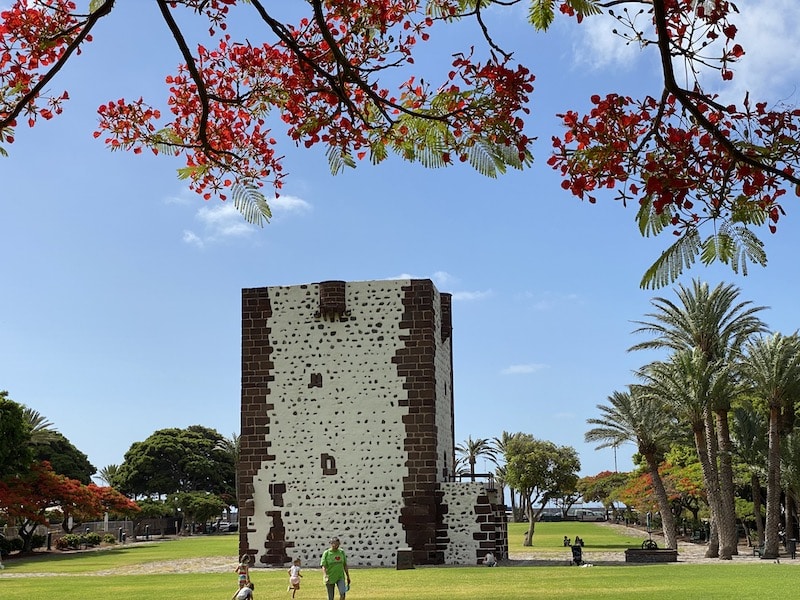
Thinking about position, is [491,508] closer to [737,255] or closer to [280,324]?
[280,324]

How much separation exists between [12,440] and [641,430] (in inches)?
913

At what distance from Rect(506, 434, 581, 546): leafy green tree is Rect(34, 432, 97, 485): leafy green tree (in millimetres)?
29334

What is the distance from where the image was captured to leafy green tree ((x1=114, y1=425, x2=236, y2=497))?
6325 centimetres

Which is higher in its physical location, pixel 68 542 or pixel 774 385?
pixel 774 385

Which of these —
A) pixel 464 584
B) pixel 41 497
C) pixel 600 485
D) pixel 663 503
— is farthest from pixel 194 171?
pixel 600 485

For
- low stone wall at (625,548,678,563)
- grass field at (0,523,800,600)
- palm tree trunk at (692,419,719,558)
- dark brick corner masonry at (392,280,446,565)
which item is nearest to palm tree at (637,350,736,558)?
palm tree trunk at (692,419,719,558)

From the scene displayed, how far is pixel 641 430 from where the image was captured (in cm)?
3066

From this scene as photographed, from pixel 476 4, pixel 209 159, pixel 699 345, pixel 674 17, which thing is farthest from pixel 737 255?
pixel 699 345

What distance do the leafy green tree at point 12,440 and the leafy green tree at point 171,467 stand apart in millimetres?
27559

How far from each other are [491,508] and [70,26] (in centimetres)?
1974

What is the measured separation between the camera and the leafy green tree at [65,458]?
55.7 m

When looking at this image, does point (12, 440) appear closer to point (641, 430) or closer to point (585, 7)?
point (641, 430)

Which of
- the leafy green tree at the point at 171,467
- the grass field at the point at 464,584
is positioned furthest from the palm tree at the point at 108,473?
the grass field at the point at 464,584

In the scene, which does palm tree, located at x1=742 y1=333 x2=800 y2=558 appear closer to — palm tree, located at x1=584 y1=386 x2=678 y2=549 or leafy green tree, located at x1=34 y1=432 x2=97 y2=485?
palm tree, located at x1=584 y1=386 x2=678 y2=549
